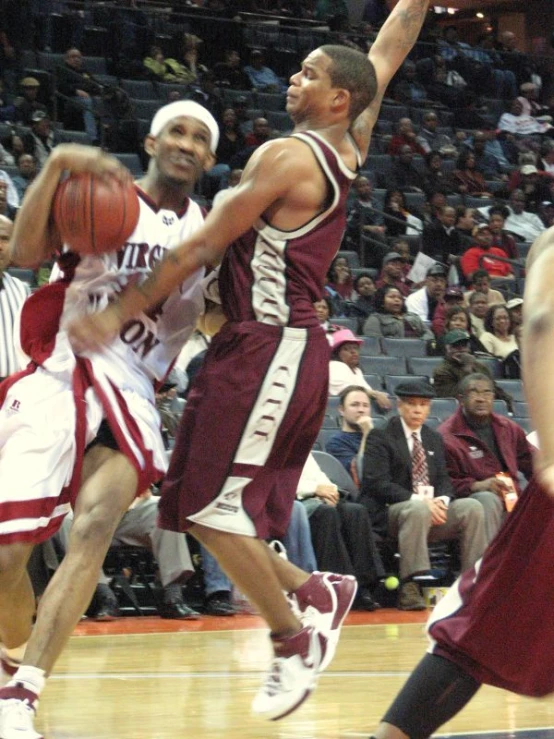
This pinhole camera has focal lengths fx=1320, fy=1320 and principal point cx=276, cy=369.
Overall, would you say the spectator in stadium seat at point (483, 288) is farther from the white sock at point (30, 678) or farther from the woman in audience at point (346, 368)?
the white sock at point (30, 678)

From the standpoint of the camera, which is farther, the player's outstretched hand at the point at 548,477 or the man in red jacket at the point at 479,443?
the man in red jacket at the point at 479,443

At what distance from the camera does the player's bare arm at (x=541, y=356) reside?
96.3 inches

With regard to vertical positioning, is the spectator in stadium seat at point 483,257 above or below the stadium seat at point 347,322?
below

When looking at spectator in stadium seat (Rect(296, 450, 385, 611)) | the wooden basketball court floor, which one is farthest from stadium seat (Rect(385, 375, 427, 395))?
the wooden basketball court floor

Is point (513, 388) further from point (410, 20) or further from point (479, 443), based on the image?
point (410, 20)

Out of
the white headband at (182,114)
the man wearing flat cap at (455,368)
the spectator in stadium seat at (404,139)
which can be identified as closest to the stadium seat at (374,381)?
the man wearing flat cap at (455,368)

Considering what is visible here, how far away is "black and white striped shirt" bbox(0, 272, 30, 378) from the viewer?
5.70m

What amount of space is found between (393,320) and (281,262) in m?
8.81

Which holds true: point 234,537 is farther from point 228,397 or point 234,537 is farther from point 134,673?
point 134,673

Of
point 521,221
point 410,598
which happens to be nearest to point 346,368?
point 410,598

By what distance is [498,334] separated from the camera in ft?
43.1

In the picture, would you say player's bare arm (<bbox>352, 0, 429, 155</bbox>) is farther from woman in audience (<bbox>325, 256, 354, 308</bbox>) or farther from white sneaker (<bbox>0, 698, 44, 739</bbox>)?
woman in audience (<bbox>325, 256, 354, 308</bbox>)

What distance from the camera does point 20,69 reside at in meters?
14.5

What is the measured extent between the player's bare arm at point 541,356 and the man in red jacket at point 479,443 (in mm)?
6475
